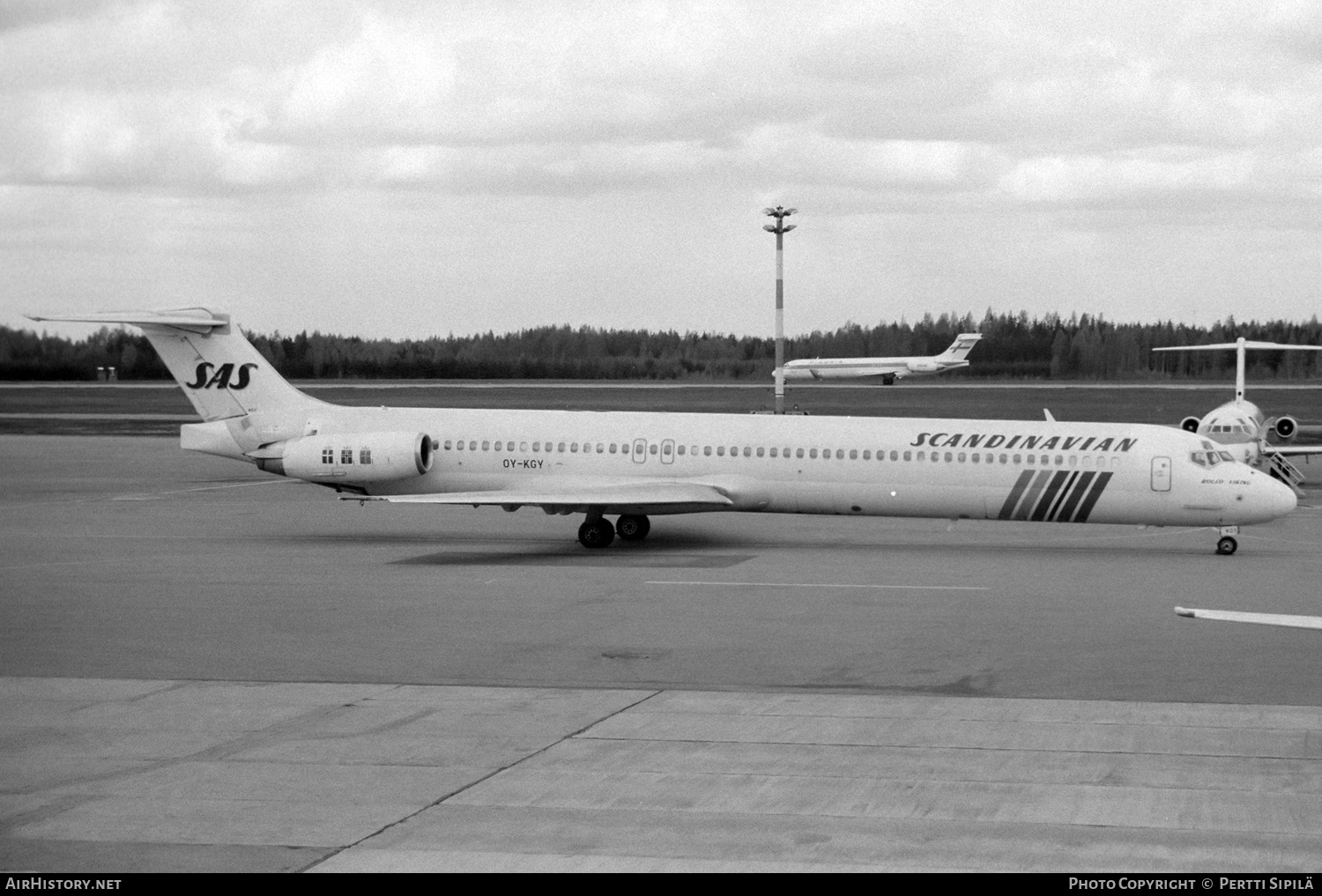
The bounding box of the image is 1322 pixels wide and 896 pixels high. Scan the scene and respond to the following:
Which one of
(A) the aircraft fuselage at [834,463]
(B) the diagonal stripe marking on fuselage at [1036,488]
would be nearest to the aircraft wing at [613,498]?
(A) the aircraft fuselage at [834,463]

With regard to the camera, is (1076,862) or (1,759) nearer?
(1076,862)

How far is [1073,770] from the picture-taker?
1279 cm

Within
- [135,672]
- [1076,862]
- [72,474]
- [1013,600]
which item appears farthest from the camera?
[72,474]

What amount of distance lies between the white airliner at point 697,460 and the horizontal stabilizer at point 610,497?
50 mm

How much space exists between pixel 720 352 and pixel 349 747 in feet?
339

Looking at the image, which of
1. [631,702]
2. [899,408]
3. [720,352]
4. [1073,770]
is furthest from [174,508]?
[720,352]

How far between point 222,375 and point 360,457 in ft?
13.9

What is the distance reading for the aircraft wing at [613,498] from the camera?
98.3ft

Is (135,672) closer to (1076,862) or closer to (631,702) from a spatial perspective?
(631,702)

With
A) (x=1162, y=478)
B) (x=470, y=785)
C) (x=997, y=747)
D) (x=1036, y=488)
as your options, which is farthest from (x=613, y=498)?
(x=470, y=785)

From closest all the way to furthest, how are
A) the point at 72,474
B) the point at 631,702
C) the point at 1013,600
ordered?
the point at 631,702, the point at 1013,600, the point at 72,474

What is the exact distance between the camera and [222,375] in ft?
111

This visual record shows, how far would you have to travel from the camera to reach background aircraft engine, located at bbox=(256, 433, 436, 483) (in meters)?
31.9

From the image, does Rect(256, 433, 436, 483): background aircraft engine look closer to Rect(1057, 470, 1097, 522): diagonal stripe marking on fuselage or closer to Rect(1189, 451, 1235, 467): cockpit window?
Rect(1057, 470, 1097, 522): diagonal stripe marking on fuselage
